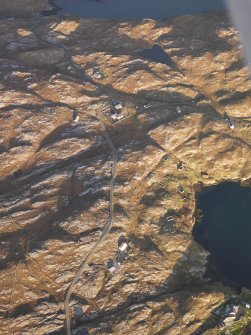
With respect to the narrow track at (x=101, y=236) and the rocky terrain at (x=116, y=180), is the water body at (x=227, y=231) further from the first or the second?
the narrow track at (x=101, y=236)

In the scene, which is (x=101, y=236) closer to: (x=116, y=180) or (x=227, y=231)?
(x=116, y=180)

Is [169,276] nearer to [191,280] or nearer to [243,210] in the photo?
[191,280]

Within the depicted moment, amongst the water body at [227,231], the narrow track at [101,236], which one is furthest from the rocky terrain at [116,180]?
the water body at [227,231]

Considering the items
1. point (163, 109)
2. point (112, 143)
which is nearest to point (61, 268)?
point (112, 143)

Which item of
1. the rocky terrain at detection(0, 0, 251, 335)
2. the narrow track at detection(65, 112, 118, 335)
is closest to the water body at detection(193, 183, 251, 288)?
the rocky terrain at detection(0, 0, 251, 335)

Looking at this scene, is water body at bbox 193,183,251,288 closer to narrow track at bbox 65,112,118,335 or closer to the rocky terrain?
the rocky terrain

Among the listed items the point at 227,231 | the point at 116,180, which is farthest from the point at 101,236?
the point at 227,231
